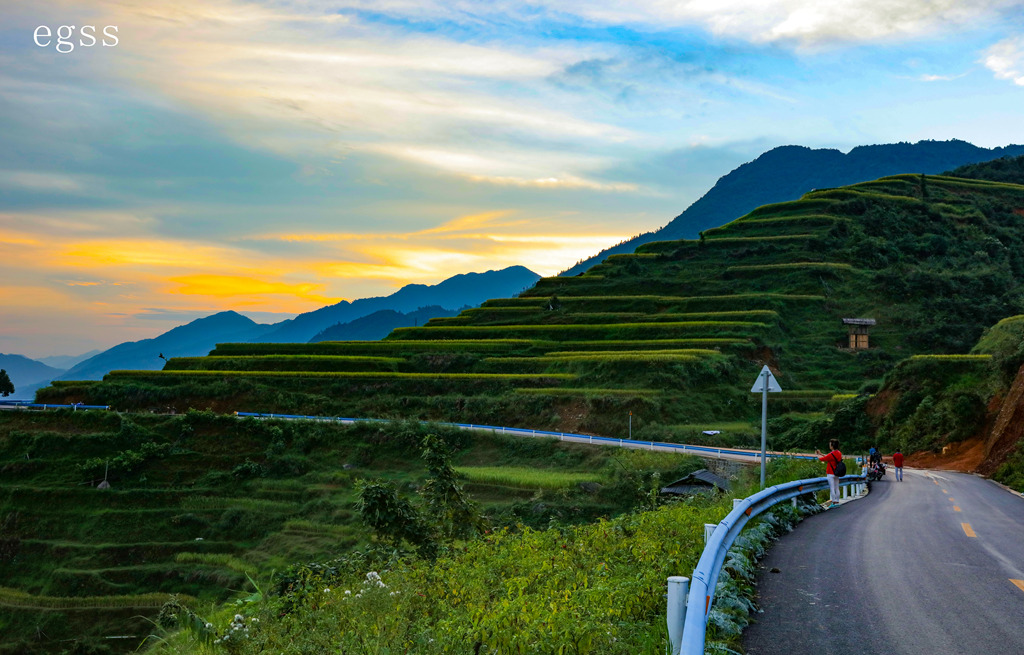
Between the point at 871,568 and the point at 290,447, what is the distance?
153ft

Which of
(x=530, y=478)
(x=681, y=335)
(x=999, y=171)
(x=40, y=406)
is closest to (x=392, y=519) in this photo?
(x=530, y=478)

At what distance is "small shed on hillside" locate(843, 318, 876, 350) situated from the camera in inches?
2938

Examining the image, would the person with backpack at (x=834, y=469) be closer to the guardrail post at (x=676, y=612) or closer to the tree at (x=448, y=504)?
the tree at (x=448, y=504)

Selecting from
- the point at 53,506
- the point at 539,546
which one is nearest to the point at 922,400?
the point at 539,546

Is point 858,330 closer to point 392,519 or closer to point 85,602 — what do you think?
point 392,519

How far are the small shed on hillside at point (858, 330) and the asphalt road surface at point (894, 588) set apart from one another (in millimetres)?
61009

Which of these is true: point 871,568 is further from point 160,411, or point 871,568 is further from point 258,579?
point 160,411

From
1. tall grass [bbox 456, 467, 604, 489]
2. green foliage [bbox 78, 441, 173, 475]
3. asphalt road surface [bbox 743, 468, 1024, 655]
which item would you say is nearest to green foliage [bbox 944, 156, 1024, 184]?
tall grass [bbox 456, 467, 604, 489]

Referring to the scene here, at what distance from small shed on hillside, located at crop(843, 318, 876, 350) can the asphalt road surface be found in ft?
200

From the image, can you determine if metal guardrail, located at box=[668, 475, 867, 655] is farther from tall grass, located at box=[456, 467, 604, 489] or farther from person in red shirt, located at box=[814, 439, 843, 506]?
tall grass, located at box=[456, 467, 604, 489]

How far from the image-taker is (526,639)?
6.82 metres

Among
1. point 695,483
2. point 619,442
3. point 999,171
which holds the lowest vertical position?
point 695,483

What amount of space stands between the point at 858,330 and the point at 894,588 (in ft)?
236

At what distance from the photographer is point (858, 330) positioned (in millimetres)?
75375
